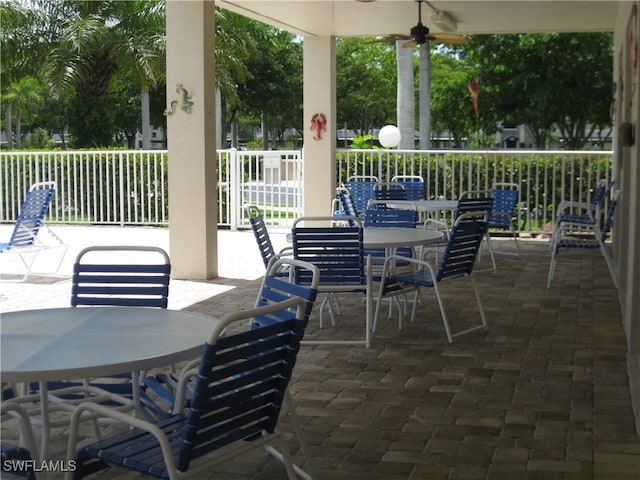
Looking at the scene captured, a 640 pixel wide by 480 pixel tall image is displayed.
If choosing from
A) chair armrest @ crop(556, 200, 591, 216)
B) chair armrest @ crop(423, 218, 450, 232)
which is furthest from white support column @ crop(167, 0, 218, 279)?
chair armrest @ crop(556, 200, 591, 216)

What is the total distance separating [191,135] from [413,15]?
370 cm

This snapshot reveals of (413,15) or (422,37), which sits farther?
(413,15)

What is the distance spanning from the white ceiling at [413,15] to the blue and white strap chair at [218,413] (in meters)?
7.51

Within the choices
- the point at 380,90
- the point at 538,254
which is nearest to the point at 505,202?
the point at 538,254

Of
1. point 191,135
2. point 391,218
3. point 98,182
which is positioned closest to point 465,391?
point 391,218

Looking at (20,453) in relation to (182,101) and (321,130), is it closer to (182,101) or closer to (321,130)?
(182,101)

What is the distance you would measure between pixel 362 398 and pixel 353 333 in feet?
5.48

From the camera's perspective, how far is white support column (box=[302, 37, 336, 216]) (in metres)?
13.1

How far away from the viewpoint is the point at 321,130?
13172mm

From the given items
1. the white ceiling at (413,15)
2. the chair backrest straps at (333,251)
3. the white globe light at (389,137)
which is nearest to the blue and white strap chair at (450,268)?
the chair backrest straps at (333,251)

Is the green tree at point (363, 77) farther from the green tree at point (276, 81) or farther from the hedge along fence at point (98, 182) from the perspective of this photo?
the hedge along fence at point (98, 182)

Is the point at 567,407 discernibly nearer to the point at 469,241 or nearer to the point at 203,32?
the point at 469,241

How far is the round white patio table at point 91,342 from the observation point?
9.55 feet

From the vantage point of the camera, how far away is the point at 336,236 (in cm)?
606
